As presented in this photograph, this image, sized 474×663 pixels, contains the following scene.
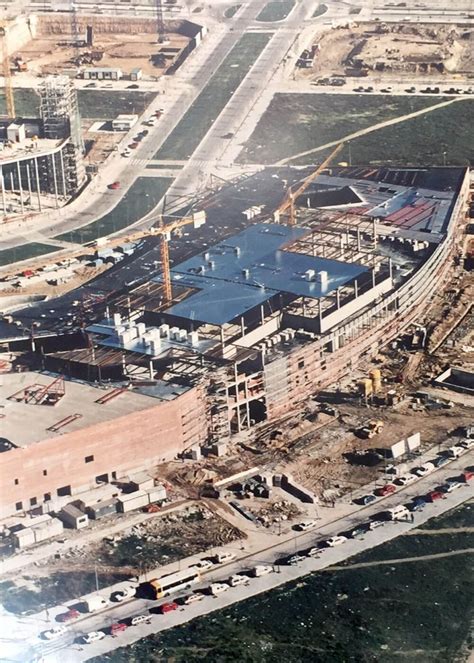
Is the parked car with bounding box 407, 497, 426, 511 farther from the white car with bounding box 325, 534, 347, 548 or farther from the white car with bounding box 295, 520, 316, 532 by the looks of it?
the white car with bounding box 295, 520, 316, 532

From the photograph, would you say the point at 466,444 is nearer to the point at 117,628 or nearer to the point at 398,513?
the point at 398,513

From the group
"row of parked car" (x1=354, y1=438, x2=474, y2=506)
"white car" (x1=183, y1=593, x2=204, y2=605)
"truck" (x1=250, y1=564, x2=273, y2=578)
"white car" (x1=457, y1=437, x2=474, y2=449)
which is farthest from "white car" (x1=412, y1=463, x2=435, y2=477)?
"white car" (x1=183, y1=593, x2=204, y2=605)

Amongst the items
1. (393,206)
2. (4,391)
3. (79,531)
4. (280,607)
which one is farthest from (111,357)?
(393,206)

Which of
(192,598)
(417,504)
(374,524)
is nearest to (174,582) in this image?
(192,598)

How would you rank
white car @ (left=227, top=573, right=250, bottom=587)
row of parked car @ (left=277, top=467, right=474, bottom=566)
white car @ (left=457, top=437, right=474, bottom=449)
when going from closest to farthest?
white car @ (left=227, top=573, right=250, bottom=587) < row of parked car @ (left=277, top=467, right=474, bottom=566) < white car @ (left=457, top=437, right=474, bottom=449)

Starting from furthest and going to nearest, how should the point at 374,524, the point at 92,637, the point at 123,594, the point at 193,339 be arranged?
the point at 193,339 < the point at 374,524 < the point at 123,594 < the point at 92,637

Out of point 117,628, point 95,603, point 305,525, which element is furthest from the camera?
point 305,525
